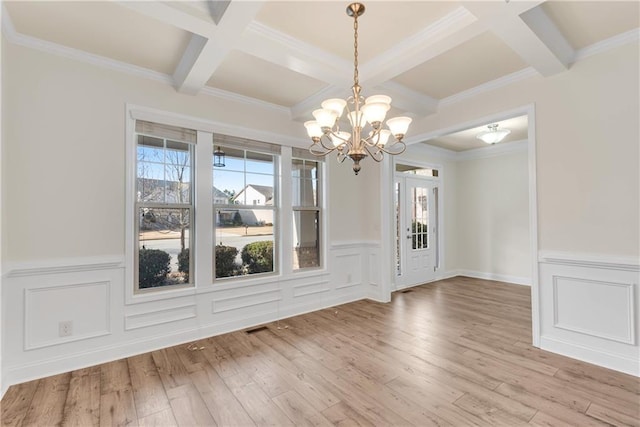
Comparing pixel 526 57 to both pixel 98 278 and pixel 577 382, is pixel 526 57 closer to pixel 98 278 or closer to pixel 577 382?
pixel 577 382

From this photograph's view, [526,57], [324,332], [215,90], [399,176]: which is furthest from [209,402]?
[399,176]

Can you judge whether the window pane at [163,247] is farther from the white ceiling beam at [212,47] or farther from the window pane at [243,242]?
the white ceiling beam at [212,47]

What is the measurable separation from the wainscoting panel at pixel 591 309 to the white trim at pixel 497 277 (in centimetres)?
305

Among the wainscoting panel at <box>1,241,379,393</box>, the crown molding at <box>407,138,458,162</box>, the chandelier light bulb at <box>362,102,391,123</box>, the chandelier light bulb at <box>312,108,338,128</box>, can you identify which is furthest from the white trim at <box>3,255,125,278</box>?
the crown molding at <box>407,138,458,162</box>

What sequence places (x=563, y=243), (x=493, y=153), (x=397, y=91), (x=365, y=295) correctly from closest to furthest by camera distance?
(x=563, y=243) < (x=397, y=91) < (x=365, y=295) < (x=493, y=153)

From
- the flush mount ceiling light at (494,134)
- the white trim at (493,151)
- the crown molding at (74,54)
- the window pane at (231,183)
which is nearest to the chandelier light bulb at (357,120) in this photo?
the window pane at (231,183)

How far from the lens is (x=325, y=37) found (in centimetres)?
244

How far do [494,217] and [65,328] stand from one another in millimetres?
6776

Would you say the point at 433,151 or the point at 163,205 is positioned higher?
the point at 433,151

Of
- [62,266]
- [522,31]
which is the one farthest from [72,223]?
[522,31]

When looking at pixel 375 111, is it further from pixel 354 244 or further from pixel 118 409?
pixel 354 244

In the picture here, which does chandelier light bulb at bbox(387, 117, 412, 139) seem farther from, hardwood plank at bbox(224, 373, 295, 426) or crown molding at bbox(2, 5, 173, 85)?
crown molding at bbox(2, 5, 173, 85)

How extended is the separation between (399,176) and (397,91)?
242 centimetres

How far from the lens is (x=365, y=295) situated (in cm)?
479
